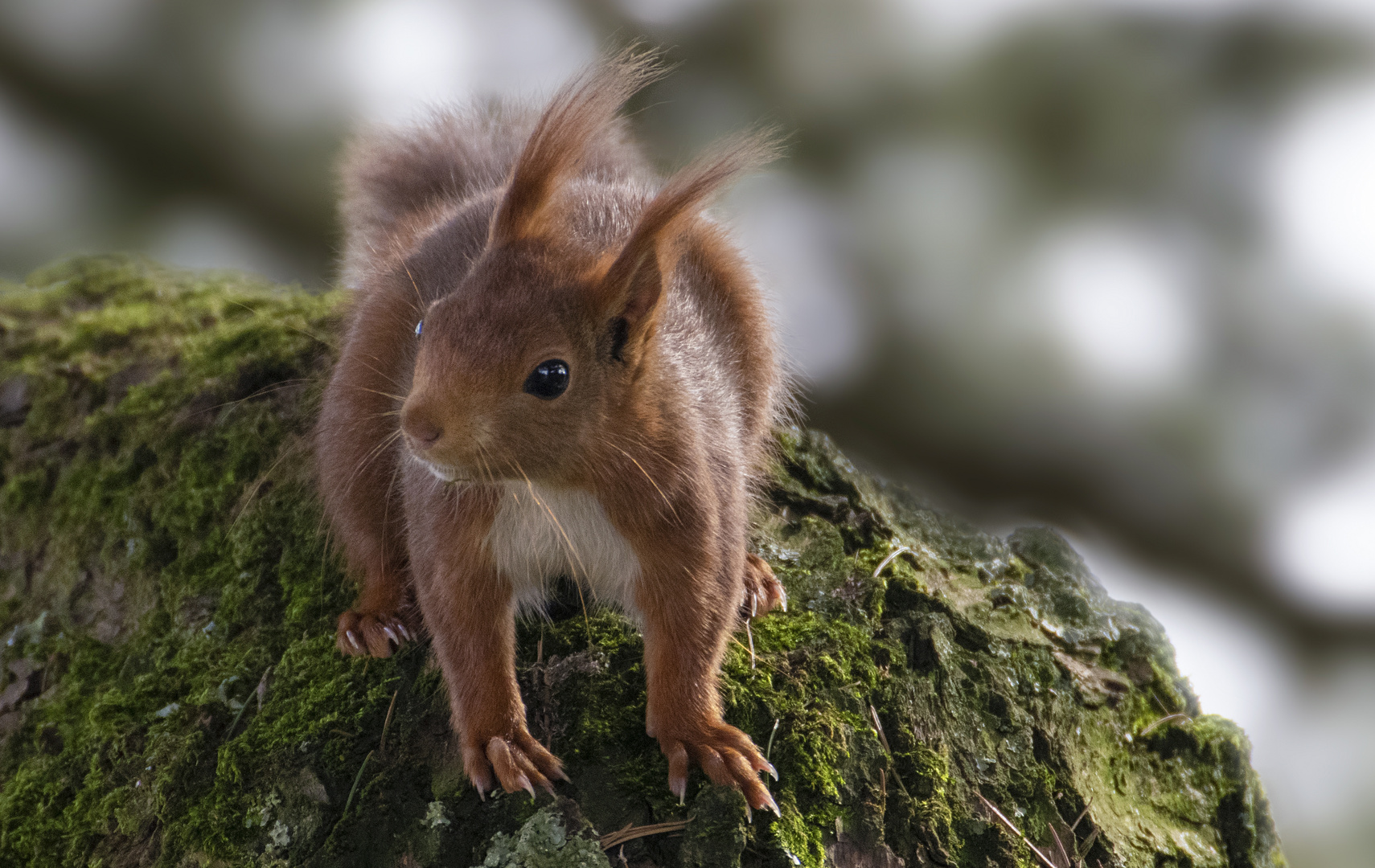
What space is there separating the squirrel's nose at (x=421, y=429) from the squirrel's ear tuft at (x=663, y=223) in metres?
0.43

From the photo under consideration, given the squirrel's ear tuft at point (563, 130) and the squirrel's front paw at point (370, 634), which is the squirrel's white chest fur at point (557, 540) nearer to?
the squirrel's front paw at point (370, 634)

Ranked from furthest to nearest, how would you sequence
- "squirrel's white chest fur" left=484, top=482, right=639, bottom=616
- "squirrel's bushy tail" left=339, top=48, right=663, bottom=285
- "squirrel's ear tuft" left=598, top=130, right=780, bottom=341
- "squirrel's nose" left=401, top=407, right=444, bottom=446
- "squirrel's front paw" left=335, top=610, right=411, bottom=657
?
"squirrel's bushy tail" left=339, top=48, right=663, bottom=285 → "squirrel's front paw" left=335, top=610, right=411, bottom=657 → "squirrel's white chest fur" left=484, top=482, right=639, bottom=616 → "squirrel's ear tuft" left=598, top=130, right=780, bottom=341 → "squirrel's nose" left=401, top=407, right=444, bottom=446

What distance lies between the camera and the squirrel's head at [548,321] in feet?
5.98

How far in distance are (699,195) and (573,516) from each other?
0.72 m

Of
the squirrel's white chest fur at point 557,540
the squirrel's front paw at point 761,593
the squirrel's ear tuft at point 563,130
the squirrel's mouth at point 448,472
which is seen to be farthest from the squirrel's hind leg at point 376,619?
the squirrel's ear tuft at point 563,130

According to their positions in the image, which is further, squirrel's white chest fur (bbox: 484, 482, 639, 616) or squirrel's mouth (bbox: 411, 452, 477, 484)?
squirrel's white chest fur (bbox: 484, 482, 639, 616)

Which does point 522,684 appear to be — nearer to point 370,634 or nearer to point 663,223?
point 370,634

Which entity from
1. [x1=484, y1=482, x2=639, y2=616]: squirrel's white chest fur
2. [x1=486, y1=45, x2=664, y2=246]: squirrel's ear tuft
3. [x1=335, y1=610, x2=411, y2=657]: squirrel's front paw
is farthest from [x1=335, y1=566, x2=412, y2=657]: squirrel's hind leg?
[x1=486, y1=45, x2=664, y2=246]: squirrel's ear tuft

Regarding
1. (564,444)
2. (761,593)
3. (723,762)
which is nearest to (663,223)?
(564,444)

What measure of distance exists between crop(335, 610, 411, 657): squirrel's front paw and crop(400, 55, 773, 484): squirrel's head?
708 mm

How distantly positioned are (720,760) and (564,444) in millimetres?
701

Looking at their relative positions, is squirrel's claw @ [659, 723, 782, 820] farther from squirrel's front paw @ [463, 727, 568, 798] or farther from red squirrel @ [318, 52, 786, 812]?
squirrel's front paw @ [463, 727, 568, 798]

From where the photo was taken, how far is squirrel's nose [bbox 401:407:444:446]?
178 cm

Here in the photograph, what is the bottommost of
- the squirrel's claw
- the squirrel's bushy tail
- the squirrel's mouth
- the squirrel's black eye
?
the squirrel's claw
